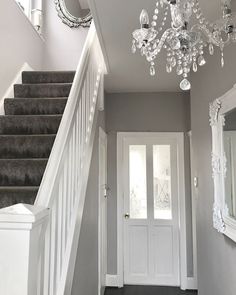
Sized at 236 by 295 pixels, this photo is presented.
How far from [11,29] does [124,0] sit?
184cm

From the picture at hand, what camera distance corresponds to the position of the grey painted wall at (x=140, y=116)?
403 cm

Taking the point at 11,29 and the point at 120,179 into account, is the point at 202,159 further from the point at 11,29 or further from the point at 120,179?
the point at 11,29

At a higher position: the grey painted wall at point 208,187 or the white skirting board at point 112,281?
the grey painted wall at point 208,187

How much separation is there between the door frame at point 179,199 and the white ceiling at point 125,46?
0.65 metres

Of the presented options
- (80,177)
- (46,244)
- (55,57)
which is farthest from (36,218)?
(55,57)

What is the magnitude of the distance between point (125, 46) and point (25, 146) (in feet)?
4.18

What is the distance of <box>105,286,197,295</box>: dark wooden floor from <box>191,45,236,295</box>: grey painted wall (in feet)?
3.74

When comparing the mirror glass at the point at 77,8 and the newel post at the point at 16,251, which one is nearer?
the newel post at the point at 16,251

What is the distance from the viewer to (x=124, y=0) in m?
1.86

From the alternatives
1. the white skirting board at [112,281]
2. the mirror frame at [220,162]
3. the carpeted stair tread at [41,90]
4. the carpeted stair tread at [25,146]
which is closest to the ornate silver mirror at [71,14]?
the carpeted stair tread at [41,90]

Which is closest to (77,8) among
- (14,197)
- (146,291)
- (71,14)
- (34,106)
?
(71,14)

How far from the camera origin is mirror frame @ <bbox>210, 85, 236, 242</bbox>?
74.1 inches

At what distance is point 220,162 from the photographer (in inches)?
79.4

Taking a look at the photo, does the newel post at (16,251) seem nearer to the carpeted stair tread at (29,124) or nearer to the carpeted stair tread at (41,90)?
the carpeted stair tread at (29,124)
